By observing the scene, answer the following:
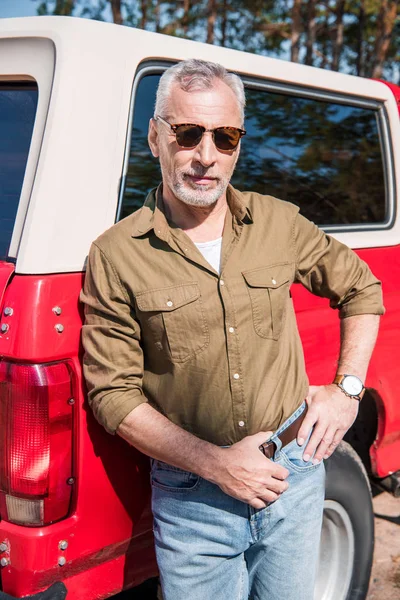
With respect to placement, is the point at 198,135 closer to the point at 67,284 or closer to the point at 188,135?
the point at 188,135

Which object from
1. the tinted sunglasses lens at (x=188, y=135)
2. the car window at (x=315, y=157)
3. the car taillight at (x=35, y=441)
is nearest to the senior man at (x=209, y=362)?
the tinted sunglasses lens at (x=188, y=135)

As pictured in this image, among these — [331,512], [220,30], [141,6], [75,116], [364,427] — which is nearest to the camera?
[75,116]

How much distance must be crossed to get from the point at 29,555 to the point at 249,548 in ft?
2.06

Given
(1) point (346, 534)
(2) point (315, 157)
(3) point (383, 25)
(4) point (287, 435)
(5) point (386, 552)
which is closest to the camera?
(4) point (287, 435)

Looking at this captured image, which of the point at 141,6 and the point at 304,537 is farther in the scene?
the point at 141,6

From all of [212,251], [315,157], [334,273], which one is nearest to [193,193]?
[212,251]

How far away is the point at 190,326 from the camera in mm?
1830

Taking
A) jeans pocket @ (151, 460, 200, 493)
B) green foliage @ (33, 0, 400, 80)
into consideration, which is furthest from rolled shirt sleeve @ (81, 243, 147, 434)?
green foliage @ (33, 0, 400, 80)

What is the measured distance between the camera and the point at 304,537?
2051 mm

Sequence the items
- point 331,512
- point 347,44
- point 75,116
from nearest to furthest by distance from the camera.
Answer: point 75,116
point 331,512
point 347,44

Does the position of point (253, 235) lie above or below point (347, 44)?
below

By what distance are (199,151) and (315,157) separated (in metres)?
1.47

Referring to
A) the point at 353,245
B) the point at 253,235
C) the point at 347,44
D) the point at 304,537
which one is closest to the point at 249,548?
the point at 304,537

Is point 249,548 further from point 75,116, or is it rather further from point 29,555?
point 75,116
